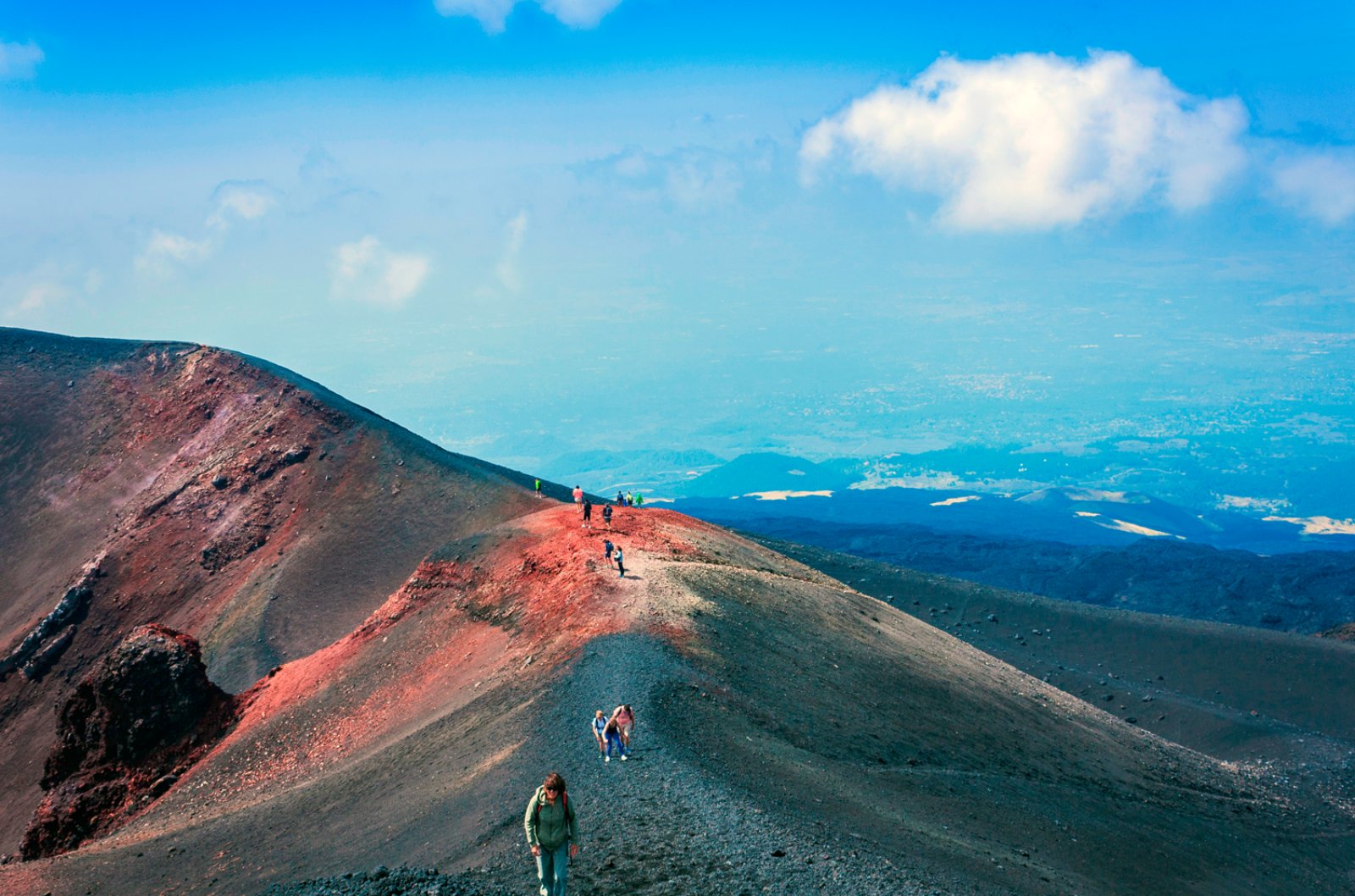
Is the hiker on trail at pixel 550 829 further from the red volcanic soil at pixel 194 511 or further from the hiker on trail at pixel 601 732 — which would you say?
the red volcanic soil at pixel 194 511

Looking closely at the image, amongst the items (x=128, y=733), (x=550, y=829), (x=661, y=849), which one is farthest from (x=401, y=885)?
(x=128, y=733)

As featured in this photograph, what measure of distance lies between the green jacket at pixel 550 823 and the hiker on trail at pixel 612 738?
6560 millimetres

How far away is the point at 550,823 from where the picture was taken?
49.5 feet

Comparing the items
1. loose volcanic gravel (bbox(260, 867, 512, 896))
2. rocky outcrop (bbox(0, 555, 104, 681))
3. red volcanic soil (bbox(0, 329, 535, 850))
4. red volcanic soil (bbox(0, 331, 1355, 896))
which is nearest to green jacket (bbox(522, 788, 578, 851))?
loose volcanic gravel (bbox(260, 867, 512, 896))

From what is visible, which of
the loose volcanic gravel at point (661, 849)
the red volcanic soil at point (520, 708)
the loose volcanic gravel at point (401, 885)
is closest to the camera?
the loose volcanic gravel at point (401, 885)

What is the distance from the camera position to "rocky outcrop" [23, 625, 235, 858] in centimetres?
3675

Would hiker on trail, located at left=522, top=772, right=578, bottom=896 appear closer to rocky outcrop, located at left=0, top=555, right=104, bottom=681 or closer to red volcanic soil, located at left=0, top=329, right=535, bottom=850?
red volcanic soil, located at left=0, top=329, right=535, bottom=850

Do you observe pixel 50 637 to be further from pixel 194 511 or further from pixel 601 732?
pixel 601 732

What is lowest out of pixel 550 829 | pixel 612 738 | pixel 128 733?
pixel 128 733

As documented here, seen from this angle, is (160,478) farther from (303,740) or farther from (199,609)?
(303,740)

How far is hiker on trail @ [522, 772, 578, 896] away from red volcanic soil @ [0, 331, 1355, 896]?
4.64 ft

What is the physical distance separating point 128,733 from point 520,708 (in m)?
20.3

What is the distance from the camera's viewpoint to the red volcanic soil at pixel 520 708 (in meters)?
20.4

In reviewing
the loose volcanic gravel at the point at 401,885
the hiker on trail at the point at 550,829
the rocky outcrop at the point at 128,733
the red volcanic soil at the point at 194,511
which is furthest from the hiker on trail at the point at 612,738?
the red volcanic soil at the point at 194,511
